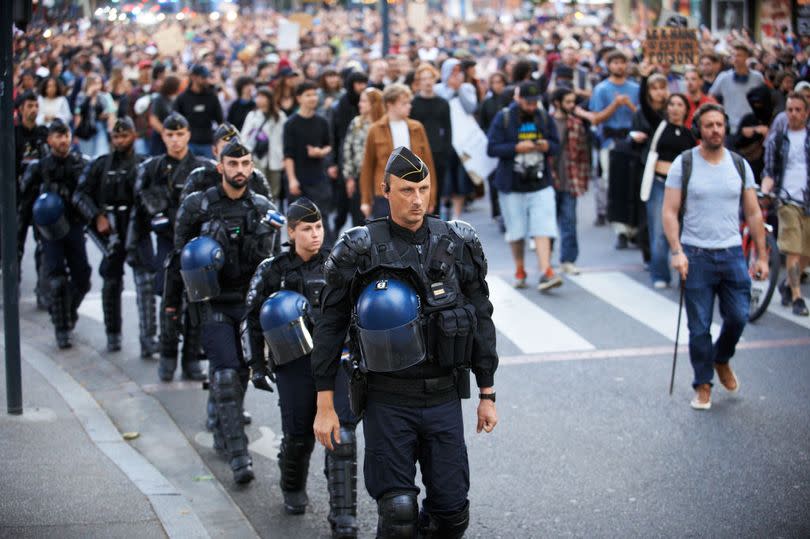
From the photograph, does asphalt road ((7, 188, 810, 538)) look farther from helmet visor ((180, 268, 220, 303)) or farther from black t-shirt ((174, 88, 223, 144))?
black t-shirt ((174, 88, 223, 144))

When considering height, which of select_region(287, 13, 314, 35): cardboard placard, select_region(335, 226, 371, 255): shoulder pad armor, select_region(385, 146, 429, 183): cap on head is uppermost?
select_region(287, 13, 314, 35): cardboard placard

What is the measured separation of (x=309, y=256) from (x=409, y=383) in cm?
171

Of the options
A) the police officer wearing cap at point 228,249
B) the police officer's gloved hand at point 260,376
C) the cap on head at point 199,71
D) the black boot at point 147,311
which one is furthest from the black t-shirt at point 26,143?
the police officer's gloved hand at point 260,376

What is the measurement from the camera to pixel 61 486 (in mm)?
6926

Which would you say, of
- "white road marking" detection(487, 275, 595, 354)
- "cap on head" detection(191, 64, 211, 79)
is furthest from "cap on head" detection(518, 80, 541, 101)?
"cap on head" detection(191, 64, 211, 79)

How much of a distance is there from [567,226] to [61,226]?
5.27m

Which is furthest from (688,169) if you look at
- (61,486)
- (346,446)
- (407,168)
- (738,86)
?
(738,86)

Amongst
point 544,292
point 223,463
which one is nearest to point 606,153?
point 544,292

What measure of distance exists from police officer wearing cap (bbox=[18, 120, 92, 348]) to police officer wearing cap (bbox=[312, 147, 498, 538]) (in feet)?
19.3

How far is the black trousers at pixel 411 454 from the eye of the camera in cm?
547

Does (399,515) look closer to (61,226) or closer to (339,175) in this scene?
(61,226)

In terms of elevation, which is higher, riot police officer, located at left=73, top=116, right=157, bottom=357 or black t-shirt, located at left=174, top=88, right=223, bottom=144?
black t-shirt, located at left=174, top=88, right=223, bottom=144

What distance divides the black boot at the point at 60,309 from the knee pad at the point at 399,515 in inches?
246

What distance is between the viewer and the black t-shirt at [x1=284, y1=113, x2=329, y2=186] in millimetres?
14016
